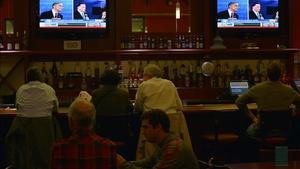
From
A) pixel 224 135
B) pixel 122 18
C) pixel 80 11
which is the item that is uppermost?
pixel 80 11

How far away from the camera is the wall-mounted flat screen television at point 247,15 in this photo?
27.4 ft

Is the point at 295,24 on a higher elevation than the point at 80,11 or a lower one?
lower

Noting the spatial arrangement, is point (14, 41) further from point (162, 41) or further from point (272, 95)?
point (272, 95)

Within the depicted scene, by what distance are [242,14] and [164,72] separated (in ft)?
4.75

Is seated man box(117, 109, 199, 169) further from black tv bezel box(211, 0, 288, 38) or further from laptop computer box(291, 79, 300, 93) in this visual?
black tv bezel box(211, 0, 288, 38)

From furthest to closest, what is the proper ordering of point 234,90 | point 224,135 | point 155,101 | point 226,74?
point 226,74
point 234,90
point 224,135
point 155,101

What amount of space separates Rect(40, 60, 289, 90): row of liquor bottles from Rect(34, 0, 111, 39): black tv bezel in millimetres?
429

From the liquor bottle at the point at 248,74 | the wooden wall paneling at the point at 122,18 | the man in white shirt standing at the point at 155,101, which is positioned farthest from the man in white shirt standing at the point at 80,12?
the liquor bottle at the point at 248,74

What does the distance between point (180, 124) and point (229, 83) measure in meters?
2.09

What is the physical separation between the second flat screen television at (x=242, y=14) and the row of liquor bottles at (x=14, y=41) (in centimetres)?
285

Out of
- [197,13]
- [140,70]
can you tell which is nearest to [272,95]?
[140,70]

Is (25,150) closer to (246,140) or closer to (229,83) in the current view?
(246,140)

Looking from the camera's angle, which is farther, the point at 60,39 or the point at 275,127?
the point at 60,39

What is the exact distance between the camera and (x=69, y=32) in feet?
26.5
